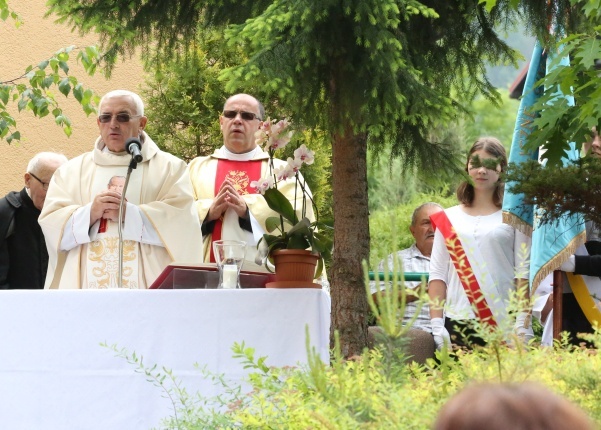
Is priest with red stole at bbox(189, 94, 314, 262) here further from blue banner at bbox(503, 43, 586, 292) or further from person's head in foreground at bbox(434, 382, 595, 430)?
person's head in foreground at bbox(434, 382, 595, 430)

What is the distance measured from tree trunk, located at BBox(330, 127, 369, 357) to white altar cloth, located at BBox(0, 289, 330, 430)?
35 cm

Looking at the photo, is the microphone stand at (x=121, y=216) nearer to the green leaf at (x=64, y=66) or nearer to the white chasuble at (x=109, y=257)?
the white chasuble at (x=109, y=257)

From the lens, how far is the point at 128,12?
5805 millimetres

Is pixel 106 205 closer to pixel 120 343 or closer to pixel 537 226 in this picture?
pixel 120 343

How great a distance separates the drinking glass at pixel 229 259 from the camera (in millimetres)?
5414

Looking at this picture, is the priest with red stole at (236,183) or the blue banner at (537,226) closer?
the blue banner at (537,226)

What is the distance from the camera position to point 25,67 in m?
12.3

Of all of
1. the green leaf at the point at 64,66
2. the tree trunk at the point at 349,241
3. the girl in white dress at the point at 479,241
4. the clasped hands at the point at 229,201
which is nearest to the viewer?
the tree trunk at the point at 349,241

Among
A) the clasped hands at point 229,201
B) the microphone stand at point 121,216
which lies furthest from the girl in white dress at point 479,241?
the microphone stand at point 121,216

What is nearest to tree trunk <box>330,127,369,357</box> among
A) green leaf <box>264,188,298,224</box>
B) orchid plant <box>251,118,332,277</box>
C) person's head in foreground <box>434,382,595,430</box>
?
orchid plant <box>251,118,332,277</box>

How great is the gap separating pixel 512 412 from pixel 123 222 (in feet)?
17.6

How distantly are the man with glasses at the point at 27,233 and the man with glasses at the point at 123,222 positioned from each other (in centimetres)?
68

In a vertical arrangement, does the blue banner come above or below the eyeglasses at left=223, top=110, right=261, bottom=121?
below

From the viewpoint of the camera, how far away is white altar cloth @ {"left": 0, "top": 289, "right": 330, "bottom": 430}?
204 inches
